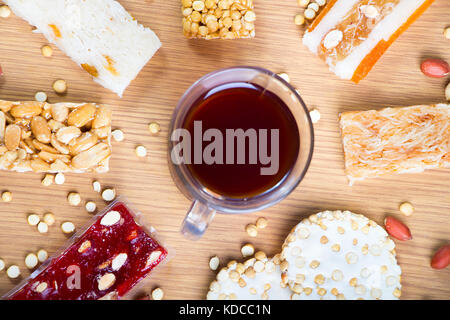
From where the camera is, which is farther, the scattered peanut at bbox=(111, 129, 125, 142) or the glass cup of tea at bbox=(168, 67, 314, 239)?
the scattered peanut at bbox=(111, 129, 125, 142)

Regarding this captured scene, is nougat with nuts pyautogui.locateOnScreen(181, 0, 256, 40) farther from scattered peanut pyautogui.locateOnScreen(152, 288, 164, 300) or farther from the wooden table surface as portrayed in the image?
scattered peanut pyautogui.locateOnScreen(152, 288, 164, 300)

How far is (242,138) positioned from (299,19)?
362 mm

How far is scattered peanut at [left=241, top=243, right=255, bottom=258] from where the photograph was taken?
1.13 meters

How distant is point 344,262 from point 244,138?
1.34 feet

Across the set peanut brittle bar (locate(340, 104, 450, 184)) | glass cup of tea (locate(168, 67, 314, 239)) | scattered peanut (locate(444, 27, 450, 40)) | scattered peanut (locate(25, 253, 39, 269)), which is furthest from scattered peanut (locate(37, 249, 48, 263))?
scattered peanut (locate(444, 27, 450, 40))

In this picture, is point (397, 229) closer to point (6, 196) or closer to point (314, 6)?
point (314, 6)

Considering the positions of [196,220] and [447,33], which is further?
[447,33]

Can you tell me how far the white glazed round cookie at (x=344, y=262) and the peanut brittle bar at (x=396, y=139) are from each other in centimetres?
14

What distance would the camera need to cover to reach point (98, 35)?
41.9 inches

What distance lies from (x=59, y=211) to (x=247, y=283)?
51 cm

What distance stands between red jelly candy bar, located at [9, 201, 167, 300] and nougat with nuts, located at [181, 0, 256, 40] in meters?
0.48

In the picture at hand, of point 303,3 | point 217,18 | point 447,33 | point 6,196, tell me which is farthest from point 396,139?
point 6,196

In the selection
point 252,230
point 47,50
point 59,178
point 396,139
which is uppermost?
point 47,50

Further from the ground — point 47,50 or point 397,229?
point 47,50
